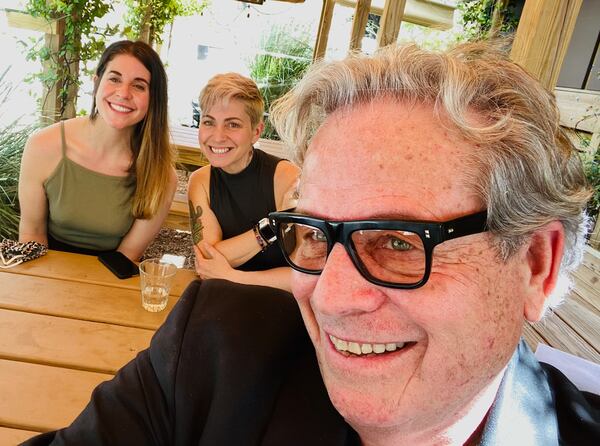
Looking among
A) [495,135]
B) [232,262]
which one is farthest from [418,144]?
[232,262]

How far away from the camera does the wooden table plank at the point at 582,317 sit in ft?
7.85

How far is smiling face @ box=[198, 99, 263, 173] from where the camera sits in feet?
8.17

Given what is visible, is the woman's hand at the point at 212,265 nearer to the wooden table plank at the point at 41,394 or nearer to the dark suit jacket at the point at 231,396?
the wooden table plank at the point at 41,394

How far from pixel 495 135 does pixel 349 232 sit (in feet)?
0.93

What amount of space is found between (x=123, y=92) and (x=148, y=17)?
4237 mm

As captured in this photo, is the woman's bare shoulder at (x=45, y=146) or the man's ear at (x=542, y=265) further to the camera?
the woman's bare shoulder at (x=45, y=146)

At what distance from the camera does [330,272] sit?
0.80m

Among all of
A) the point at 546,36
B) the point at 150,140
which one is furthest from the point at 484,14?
the point at 150,140

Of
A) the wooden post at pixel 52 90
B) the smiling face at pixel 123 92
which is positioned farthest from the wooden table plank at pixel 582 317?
the wooden post at pixel 52 90

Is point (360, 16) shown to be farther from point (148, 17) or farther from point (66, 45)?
point (66, 45)

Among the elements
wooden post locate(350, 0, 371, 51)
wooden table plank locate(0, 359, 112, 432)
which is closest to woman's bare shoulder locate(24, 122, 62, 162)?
wooden table plank locate(0, 359, 112, 432)

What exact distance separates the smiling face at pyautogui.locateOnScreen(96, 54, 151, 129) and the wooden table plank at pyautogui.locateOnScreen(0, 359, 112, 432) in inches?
60.3

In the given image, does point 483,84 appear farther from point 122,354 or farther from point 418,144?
point 122,354

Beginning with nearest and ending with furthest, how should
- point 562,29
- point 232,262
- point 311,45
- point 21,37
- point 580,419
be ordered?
point 580,419
point 562,29
point 232,262
point 21,37
point 311,45
